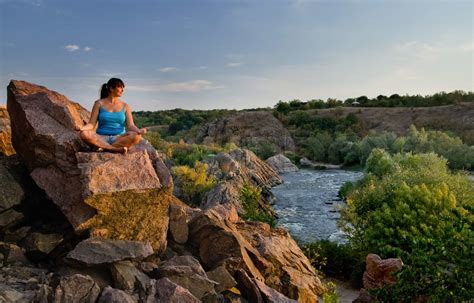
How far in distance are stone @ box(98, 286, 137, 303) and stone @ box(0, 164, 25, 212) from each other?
249 centimetres

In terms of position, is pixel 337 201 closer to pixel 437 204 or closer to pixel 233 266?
pixel 437 204

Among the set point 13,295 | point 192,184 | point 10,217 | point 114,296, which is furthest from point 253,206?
point 13,295

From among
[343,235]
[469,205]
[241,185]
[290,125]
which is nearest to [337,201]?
[241,185]

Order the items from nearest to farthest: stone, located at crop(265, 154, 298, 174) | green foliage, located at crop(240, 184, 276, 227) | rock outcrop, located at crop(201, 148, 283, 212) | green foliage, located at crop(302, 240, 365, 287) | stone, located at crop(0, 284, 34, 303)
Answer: stone, located at crop(0, 284, 34, 303)
green foliage, located at crop(302, 240, 365, 287)
green foliage, located at crop(240, 184, 276, 227)
rock outcrop, located at crop(201, 148, 283, 212)
stone, located at crop(265, 154, 298, 174)

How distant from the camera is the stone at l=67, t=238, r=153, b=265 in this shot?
230 inches

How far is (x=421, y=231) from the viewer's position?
11641 millimetres

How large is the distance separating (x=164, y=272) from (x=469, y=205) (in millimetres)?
10617

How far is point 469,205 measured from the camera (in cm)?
1298

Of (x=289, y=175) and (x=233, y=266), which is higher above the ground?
(x=233, y=266)

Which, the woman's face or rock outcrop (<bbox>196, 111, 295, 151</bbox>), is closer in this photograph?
the woman's face

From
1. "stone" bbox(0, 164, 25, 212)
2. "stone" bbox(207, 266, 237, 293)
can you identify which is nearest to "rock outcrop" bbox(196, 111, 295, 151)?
"stone" bbox(0, 164, 25, 212)

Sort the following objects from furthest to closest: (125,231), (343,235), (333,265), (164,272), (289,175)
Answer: (289,175)
(343,235)
(333,265)
(125,231)
(164,272)

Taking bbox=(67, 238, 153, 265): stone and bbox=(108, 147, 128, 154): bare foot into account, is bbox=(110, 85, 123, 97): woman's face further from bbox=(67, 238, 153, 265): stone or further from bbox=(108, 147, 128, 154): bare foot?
bbox=(67, 238, 153, 265): stone

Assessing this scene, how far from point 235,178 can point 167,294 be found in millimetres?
15692
